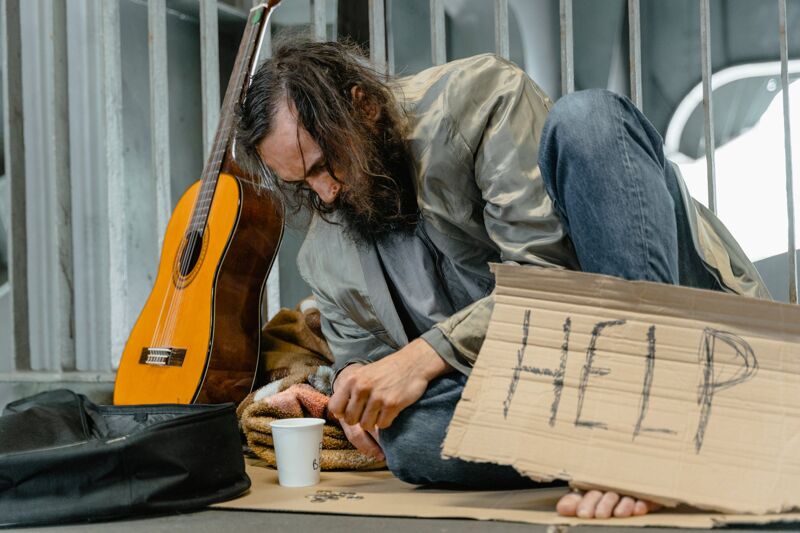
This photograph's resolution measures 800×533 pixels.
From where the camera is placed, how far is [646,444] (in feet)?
2.97

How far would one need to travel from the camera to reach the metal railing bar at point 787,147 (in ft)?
5.42

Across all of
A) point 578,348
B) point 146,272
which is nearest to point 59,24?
point 146,272

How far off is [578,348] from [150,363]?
0.96 metres

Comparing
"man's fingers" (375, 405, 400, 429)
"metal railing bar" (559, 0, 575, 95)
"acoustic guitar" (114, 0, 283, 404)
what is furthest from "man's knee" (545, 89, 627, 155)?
"metal railing bar" (559, 0, 575, 95)

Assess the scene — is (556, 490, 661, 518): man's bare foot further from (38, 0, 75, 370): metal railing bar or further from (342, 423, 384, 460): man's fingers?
(38, 0, 75, 370): metal railing bar

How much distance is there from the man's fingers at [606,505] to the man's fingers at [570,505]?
0.02 metres

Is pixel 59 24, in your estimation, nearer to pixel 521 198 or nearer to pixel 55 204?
pixel 55 204

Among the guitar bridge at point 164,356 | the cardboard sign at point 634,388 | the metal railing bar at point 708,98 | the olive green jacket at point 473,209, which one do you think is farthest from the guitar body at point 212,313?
the metal railing bar at point 708,98

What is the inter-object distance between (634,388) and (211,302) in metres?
0.89

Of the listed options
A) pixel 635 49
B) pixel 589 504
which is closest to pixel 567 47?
pixel 635 49

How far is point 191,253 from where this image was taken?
66.7 inches

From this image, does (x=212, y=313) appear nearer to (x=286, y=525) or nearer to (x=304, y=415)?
(x=304, y=415)

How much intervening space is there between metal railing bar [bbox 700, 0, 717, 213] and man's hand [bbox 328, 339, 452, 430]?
2.81 ft

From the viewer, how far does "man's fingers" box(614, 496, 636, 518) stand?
0.88 metres
